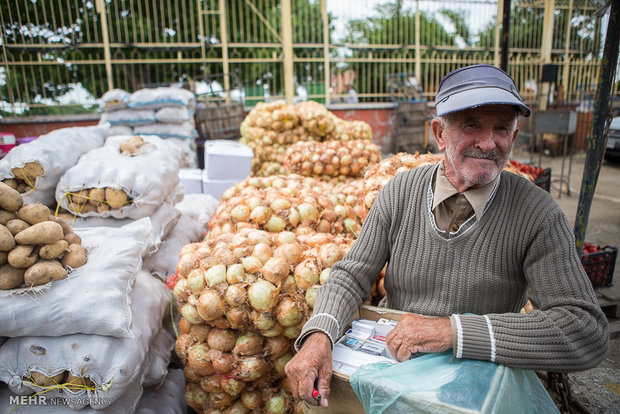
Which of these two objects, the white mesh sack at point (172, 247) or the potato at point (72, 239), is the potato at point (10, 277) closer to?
the potato at point (72, 239)

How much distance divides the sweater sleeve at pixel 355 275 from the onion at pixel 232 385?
503 millimetres

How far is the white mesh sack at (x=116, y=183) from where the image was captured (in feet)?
8.55

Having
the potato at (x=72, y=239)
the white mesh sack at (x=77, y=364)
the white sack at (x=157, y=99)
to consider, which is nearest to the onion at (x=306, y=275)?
the white mesh sack at (x=77, y=364)

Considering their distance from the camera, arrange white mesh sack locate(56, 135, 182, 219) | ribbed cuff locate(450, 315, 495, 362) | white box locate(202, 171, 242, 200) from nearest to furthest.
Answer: ribbed cuff locate(450, 315, 495, 362) → white mesh sack locate(56, 135, 182, 219) → white box locate(202, 171, 242, 200)

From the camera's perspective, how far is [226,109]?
7668 mm

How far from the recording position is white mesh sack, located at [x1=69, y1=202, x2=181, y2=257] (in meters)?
2.62

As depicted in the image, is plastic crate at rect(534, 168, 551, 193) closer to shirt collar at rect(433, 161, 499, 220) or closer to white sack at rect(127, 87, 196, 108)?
shirt collar at rect(433, 161, 499, 220)

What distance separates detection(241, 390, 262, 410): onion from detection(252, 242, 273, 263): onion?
66 cm

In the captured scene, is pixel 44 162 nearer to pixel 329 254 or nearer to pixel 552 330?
pixel 329 254

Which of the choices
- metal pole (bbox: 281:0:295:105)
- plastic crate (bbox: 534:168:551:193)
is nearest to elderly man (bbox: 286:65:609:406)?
plastic crate (bbox: 534:168:551:193)

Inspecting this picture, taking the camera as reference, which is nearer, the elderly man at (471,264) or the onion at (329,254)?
the elderly man at (471,264)

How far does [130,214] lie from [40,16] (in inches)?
357

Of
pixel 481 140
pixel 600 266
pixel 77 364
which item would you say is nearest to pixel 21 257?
pixel 77 364

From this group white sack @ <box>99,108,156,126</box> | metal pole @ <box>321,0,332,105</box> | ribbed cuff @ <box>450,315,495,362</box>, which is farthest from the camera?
metal pole @ <box>321,0,332,105</box>
